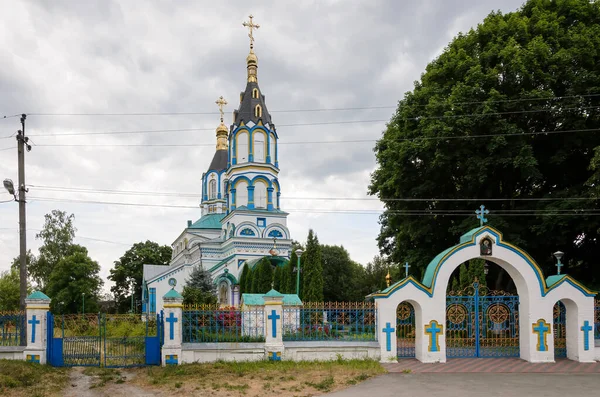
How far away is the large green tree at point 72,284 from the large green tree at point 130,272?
11.4m

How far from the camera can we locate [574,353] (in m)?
14.4

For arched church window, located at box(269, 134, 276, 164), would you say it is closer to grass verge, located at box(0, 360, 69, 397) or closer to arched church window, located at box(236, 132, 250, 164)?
arched church window, located at box(236, 132, 250, 164)

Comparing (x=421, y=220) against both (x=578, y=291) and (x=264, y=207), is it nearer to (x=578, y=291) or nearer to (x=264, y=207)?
(x=578, y=291)

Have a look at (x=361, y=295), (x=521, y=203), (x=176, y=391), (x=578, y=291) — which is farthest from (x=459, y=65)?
(x=361, y=295)

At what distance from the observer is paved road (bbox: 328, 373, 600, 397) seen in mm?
10359

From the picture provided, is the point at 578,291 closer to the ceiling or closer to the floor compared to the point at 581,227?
closer to the floor

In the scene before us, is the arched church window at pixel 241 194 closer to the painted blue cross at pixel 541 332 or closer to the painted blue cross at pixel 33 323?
the painted blue cross at pixel 33 323

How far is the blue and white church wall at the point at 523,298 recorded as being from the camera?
14.0 m

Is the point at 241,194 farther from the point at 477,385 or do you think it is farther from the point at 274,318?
the point at 477,385

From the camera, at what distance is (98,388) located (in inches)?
445

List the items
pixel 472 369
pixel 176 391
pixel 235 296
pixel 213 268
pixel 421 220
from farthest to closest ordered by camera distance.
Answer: pixel 213 268 < pixel 235 296 < pixel 421 220 < pixel 472 369 < pixel 176 391

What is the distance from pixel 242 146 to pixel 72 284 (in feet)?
56.3

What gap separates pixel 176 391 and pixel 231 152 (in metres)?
30.0

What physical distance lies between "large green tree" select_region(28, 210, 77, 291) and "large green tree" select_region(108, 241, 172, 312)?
9.10 m
